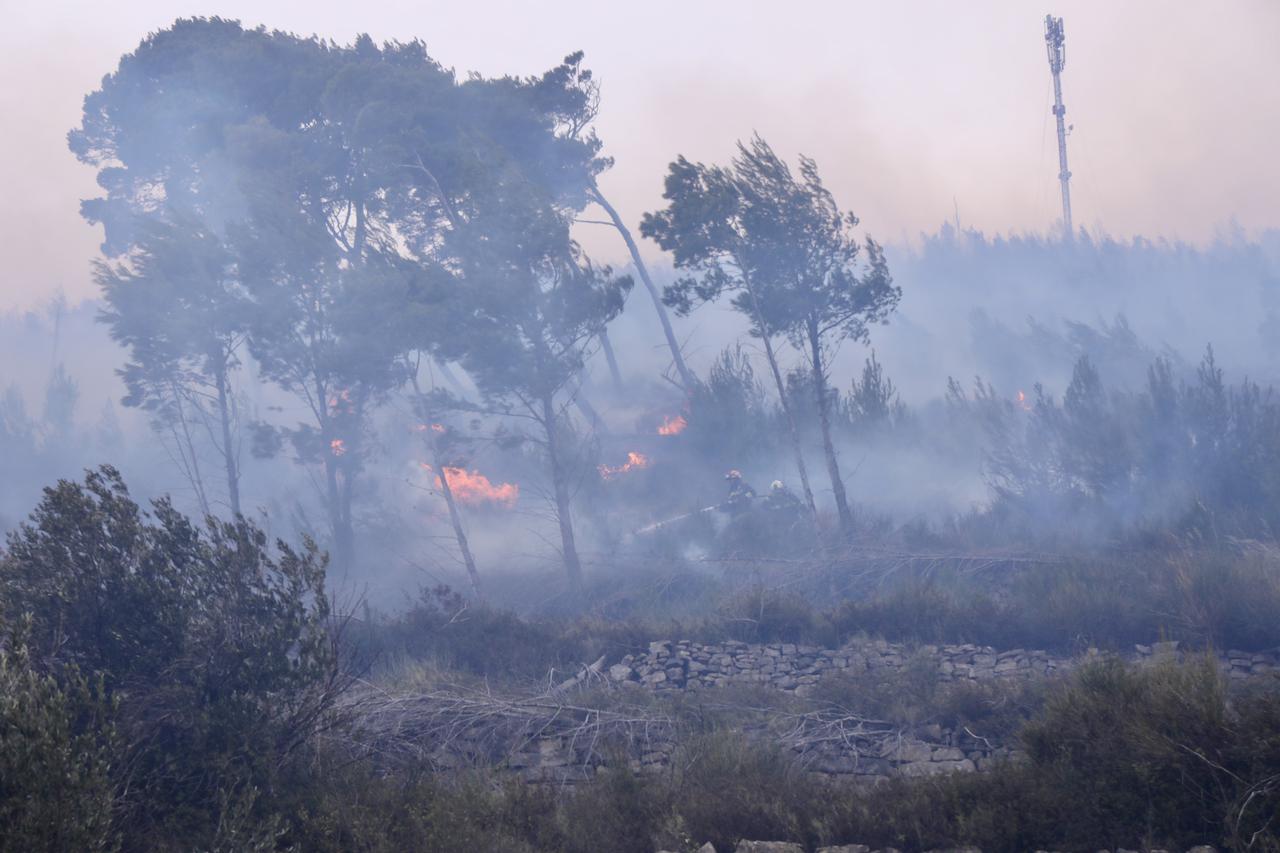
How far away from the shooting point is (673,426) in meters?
31.2

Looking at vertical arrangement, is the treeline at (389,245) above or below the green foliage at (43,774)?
above

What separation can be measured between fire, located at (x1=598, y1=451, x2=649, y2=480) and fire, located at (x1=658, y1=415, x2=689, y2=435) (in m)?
1.54

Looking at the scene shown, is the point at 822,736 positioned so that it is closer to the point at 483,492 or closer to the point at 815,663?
the point at 815,663

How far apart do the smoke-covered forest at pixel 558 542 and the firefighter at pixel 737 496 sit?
101 millimetres

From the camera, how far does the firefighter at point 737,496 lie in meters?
22.8

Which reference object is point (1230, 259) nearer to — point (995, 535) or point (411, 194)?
point (995, 535)

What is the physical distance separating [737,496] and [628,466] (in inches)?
262

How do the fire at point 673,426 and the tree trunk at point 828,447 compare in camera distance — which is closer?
the tree trunk at point 828,447

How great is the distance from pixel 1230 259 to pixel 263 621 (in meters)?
65.5

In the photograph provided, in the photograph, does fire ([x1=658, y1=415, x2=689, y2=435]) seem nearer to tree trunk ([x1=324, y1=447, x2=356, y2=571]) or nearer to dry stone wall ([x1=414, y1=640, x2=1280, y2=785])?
tree trunk ([x1=324, y1=447, x2=356, y2=571])

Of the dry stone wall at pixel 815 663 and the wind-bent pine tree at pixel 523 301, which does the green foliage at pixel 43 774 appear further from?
the wind-bent pine tree at pixel 523 301

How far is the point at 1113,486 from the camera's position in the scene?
19141 mm

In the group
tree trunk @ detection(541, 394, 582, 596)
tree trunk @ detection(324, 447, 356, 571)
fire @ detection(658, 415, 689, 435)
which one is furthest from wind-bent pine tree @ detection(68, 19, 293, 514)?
fire @ detection(658, 415, 689, 435)

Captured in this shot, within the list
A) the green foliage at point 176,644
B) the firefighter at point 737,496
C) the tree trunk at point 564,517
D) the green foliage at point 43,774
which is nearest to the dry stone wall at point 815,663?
the green foliage at point 176,644
